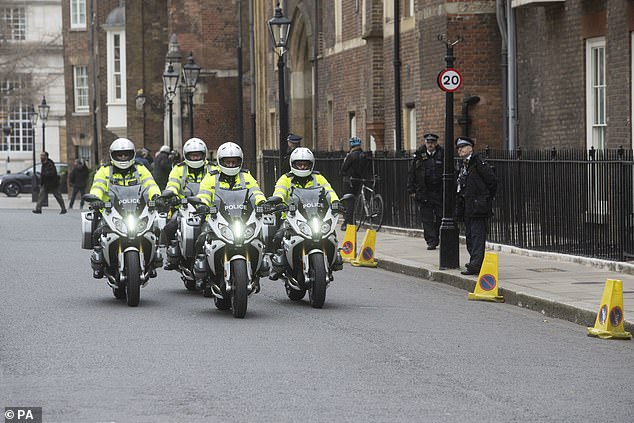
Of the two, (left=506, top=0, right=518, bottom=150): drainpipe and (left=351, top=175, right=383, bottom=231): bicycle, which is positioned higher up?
(left=506, top=0, right=518, bottom=150): drainpipe

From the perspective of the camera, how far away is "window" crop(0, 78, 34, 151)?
80875 mm

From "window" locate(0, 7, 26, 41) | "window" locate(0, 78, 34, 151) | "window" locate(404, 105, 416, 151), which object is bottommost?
"window" locate(404, 105, 416, 151)

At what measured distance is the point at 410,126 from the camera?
29.2 metres

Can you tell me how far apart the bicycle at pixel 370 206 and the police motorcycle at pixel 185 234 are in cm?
945

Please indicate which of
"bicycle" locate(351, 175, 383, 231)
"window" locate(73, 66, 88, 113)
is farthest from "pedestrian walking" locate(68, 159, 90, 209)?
"window" locate(73, 66, 88, 113)

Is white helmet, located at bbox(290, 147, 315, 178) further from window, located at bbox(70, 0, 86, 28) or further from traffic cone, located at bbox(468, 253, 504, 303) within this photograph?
window, located at bbox(70, 0, 86, 28)

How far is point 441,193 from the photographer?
2125 centimetres

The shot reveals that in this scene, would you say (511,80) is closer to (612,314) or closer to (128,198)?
(128,198)

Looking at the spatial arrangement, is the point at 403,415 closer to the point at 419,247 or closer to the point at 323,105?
the point at 419,247

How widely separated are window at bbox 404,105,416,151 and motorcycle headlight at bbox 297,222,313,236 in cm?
1505

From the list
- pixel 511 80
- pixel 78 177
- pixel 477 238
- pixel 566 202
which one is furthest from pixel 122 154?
pixel 78 177

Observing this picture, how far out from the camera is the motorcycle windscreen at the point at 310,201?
1410 cm

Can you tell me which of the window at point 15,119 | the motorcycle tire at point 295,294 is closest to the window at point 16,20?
the window at point 15,119

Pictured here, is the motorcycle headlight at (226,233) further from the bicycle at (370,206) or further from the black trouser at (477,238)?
the bicycle at (370,206)
